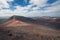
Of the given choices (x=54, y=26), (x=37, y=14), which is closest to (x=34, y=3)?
(x=37, y=14)

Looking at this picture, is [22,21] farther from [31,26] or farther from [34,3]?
[34,3]

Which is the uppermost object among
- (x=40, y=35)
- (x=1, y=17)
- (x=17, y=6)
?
(x=17, y=6)

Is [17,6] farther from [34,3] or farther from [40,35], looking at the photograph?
→ [40,35]

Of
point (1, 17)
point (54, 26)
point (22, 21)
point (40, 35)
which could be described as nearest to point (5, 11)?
point (1, 17)

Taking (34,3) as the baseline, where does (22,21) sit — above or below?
below

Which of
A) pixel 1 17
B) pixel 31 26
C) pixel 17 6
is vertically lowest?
pixel 31 26

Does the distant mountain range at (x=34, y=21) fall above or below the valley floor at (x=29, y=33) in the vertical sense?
above

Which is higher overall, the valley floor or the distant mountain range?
the distant mountain range

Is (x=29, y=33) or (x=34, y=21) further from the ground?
(x=34, y=21)

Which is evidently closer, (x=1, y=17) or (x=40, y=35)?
(x=40, y=35)
